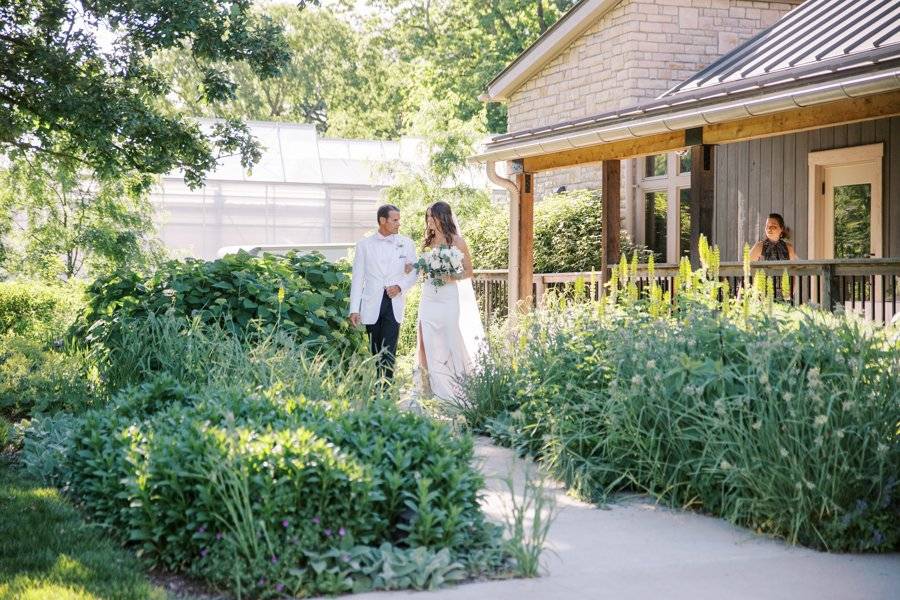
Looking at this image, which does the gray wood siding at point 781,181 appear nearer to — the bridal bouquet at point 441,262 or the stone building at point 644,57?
the stone building at point 644,57

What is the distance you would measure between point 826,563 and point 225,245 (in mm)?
26357

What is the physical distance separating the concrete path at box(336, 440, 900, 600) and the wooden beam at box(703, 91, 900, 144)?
459 cm

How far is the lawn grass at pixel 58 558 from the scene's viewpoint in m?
3.95

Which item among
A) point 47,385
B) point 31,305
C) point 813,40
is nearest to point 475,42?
point 31,305

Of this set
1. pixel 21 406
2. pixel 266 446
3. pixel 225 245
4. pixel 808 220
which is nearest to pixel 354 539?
pixel 266 446

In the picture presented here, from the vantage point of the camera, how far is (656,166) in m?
16.4

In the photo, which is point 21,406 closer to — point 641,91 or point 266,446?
point 266,446

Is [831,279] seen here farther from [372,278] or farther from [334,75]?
[334,75]

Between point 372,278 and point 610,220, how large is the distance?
11.3ft

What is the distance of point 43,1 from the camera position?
10.7 meters

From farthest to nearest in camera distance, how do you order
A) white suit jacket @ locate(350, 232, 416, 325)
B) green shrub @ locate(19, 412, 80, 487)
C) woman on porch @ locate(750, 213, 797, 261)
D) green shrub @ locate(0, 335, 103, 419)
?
woman on porch @ locate(750, 213, 797, 261) < white suit jacket @ locate(350, 232, 416, 325) < green shrub @ locate(0, 335, 103, 419) < green shrub @ locate(19, 412, 80, 487)

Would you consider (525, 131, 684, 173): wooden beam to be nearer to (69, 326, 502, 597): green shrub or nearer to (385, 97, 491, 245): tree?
(69, 326, 502, 597): green shrub

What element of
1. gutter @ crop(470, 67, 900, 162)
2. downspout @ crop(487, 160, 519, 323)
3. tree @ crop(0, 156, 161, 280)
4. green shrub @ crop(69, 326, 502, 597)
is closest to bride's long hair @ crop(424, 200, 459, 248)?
gutter @ crop(470, 67, 900, 162)

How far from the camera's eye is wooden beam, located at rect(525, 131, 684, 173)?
10.7 meters
